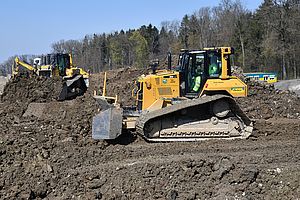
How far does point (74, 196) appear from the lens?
705cm

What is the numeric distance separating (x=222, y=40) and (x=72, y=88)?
46.5m

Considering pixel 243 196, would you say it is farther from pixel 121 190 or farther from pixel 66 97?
pixel 66 97

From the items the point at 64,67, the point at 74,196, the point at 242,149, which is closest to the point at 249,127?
the point at 242,149

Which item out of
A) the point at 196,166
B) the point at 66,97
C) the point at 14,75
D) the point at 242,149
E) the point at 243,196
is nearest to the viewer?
the point at 243,196

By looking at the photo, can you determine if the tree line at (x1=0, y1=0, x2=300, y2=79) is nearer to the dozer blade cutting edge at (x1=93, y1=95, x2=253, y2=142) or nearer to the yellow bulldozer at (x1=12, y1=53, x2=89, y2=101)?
the yellow bulldozer at (x1=12, y1=53, x2=89, y2=101)

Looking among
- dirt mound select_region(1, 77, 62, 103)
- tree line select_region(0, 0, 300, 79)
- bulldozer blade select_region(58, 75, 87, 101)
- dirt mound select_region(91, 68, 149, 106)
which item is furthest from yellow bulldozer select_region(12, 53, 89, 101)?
tree line select_region(0, 0, 300, 79)

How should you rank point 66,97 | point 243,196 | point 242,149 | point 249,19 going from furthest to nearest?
1. point 249,19
2. point 66,97
3. point 242,149
4. point 243,196

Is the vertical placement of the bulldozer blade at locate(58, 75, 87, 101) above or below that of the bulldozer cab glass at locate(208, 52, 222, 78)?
below

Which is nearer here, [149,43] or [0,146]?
[0,146]

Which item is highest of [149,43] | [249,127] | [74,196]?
[149,43]

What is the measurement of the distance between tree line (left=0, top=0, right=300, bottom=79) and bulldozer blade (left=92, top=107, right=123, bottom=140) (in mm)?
19199

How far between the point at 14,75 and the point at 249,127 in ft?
50.1

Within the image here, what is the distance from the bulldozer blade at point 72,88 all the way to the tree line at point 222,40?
8.03 m

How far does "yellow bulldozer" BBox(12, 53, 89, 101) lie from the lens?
858 inches
